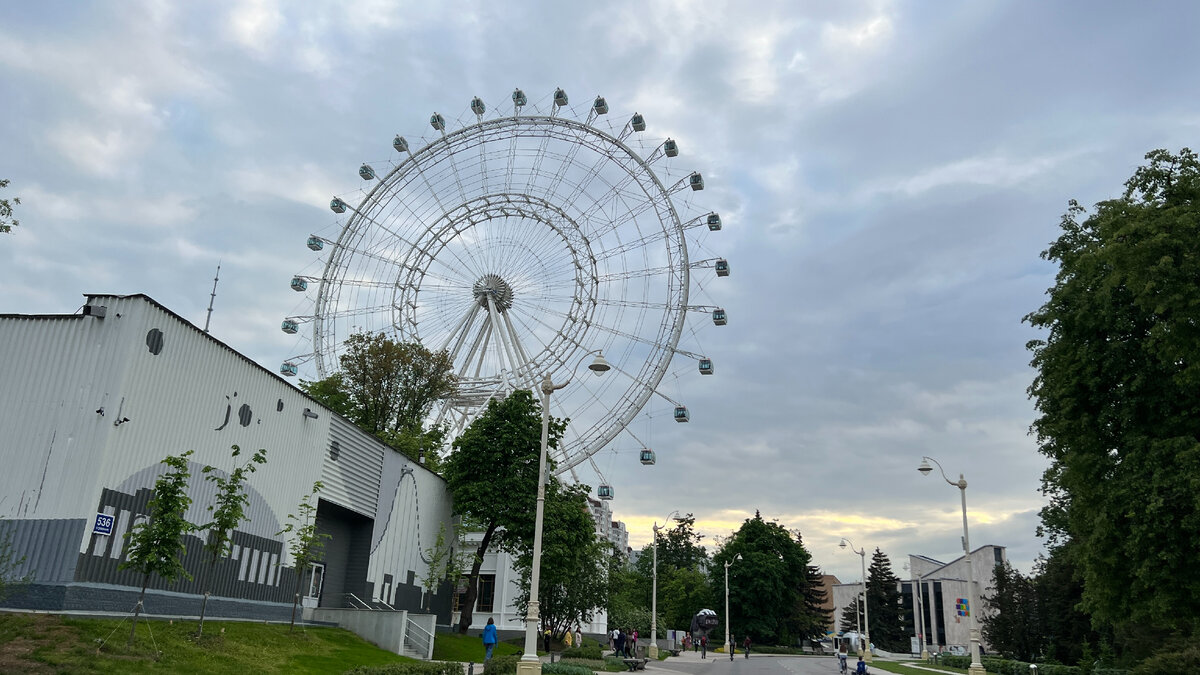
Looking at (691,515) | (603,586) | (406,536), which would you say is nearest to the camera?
(406,536)

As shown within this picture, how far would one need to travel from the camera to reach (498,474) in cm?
4034

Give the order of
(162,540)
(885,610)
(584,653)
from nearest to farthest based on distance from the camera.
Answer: (162,540) → (584,653) → (885,610)

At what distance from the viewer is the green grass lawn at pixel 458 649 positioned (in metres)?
32.9

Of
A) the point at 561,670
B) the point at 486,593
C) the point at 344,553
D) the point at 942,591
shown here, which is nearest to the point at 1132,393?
the point at 561,670

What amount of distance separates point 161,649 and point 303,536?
25.6 ft

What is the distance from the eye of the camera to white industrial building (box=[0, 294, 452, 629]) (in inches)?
780

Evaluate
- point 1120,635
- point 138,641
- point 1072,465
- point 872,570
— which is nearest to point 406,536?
point 138,641

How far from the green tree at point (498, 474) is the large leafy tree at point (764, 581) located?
53.8 m

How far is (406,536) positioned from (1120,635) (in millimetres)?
33984

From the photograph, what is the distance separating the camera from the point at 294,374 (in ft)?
172

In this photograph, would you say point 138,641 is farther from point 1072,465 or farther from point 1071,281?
point 1071,281

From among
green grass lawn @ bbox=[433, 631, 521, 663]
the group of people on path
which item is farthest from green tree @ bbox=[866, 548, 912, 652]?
green grass lawn @ bbox=[433, 631, 521, 663]

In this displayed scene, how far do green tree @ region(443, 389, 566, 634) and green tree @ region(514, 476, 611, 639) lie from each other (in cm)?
134

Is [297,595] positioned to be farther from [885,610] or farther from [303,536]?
[885,610]
